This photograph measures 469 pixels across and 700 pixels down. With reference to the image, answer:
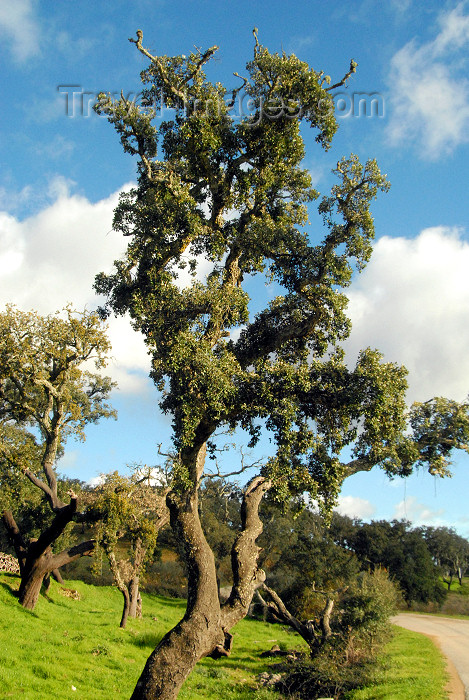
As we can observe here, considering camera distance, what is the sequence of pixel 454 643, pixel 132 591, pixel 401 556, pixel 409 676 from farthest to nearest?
1. pixel 401 556
2. pixel 454 643
3. pixel 132 591
4. pixel 409 676

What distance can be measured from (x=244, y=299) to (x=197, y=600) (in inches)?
348

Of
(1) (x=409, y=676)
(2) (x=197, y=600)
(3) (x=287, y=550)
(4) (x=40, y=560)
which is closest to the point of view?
(2) (x=197, y=600)

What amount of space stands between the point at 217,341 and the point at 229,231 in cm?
425

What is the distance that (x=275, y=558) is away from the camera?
57156 mm

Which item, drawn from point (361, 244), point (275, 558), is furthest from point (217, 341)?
point (275, 558)

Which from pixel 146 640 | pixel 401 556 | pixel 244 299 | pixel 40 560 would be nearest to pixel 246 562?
pixel 244 299

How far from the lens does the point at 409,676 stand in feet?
66.6

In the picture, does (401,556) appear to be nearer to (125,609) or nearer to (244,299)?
(125,609)

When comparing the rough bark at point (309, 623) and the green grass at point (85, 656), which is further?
the rough bark at point (309, 623)

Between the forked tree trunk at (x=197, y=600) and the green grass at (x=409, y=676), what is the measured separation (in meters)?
7.52

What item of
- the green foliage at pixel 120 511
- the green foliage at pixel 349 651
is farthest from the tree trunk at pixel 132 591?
the green foliage at pixel 349 651

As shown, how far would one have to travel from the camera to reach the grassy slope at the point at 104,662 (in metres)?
15.7

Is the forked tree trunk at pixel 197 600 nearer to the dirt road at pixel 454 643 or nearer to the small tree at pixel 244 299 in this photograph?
the small tree at pixel 244 299

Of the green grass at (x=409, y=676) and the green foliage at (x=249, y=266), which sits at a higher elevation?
the green foliage at (x=249, y=266)
